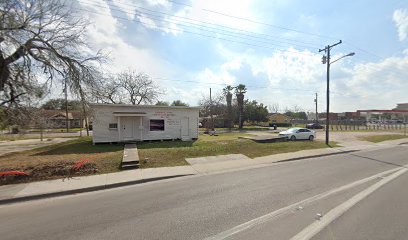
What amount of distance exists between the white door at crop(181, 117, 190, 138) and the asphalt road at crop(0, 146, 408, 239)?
15.1 m

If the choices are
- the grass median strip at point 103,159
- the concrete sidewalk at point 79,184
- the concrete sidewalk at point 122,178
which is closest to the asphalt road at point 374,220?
the concrete sidewalk at point 122,178

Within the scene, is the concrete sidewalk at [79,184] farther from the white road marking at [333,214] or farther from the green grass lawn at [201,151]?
the white road marking at [333,214]

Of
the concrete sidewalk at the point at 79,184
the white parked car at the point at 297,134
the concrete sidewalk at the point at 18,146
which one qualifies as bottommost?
the concrete sidewalk at the point at 18,146

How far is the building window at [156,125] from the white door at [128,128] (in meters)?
1.75

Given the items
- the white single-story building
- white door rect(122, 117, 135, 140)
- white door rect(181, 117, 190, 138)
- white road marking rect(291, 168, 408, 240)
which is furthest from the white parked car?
white road marking rect(291, 168, 408, 240)

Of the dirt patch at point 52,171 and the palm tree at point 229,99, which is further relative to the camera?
the palm tree at point 229,99

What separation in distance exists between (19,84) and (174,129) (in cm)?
1275

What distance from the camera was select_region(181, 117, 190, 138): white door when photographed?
24.7 meters

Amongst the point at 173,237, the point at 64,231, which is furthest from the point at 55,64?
the point at 173,237

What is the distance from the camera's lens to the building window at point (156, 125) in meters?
23.3

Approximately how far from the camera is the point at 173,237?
4.50 metres

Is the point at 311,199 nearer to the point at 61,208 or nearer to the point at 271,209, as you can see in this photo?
the point at 271,209

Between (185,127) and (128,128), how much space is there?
561 centimetres

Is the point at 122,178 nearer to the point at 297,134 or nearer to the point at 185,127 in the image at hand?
the point at 185,127
